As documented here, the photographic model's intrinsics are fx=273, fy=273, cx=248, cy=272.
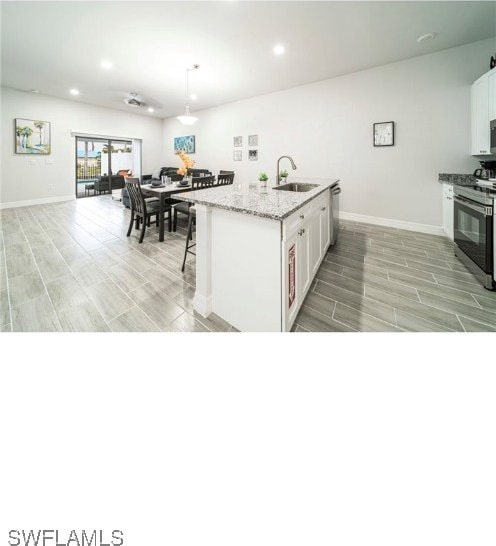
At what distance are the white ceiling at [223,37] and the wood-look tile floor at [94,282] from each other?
245cm

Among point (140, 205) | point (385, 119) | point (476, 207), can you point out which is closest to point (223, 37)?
point (140, 205)

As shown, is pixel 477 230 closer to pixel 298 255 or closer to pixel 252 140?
pixel 298 255

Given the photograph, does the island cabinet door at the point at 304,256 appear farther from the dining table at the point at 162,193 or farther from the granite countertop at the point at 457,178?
the granite countertop at the point at 457,178

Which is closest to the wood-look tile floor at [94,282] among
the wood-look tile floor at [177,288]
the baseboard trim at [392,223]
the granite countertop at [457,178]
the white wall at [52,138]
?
the wood-look tile floor at [177,288]

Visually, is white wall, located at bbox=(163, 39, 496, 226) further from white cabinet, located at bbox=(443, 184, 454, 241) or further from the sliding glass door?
the sliding glass door

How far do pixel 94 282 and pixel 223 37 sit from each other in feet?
11.0

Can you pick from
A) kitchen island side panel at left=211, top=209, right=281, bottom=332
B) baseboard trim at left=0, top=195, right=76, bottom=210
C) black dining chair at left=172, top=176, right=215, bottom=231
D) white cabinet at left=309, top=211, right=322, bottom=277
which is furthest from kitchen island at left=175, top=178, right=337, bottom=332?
baseboard trim at left=0, top=195, right=76, bottom=210

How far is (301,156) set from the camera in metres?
5.43

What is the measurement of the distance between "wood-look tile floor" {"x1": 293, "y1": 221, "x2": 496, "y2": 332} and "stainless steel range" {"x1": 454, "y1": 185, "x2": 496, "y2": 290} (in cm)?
11

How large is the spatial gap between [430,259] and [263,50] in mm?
3491
